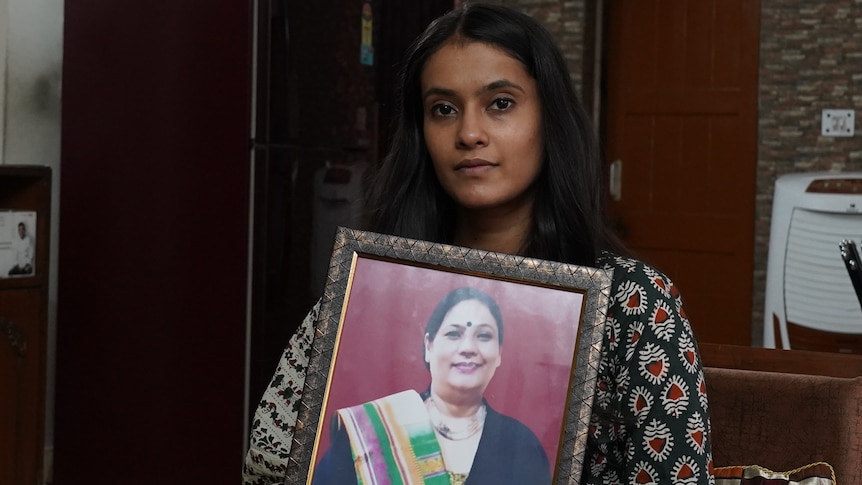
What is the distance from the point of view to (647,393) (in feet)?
3.75

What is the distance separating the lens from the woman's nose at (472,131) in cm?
125

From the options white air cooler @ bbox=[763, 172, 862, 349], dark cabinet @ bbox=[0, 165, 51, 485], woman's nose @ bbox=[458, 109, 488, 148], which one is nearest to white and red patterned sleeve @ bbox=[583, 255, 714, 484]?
woman's nose @ bbox=[458, 109, 488, 148]

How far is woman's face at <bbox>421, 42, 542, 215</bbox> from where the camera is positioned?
127 cm

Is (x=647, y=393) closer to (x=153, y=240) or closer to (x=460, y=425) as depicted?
(x=460, y=425)

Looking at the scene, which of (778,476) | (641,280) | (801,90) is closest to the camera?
(641,280)

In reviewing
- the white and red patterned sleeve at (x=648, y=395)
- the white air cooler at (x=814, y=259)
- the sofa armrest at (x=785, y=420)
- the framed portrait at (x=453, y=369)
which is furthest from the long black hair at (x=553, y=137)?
the white air cooler at (x=814, y=259)

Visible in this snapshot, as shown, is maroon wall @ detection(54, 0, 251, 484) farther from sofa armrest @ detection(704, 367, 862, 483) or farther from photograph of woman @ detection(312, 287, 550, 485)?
photograph of woman @ detection(312, 287, 550, 485)

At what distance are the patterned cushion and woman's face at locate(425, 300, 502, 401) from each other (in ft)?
1.88

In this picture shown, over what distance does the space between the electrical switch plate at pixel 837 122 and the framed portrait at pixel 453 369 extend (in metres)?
5.37

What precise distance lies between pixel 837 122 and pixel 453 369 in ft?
17.9

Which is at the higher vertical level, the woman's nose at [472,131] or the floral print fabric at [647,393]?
Result: the woman's nose at [472,131]

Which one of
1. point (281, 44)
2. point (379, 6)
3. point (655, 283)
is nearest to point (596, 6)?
point (379, 6)

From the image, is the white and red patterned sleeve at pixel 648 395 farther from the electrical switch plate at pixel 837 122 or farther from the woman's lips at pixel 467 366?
the electrical switch plate at pixel 837 122

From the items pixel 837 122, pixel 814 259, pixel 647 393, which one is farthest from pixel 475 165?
pixel 837 122
